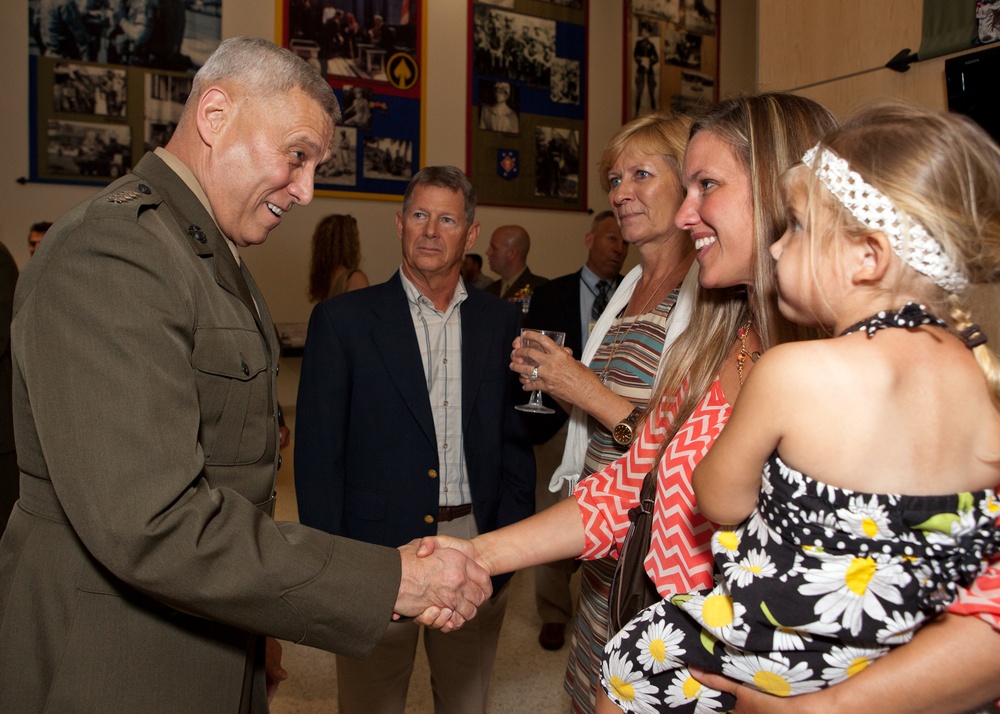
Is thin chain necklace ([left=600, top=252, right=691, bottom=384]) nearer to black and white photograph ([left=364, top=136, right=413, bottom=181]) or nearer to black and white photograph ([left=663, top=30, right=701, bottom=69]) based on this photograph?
black and white photograph ([left=364, top=136, right=413, bottom=181])

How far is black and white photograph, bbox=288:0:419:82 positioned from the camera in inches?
311

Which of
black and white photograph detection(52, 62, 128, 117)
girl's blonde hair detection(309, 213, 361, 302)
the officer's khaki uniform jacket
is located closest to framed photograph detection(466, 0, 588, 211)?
girl's blonde hair detection(309, 213, 361, 302)

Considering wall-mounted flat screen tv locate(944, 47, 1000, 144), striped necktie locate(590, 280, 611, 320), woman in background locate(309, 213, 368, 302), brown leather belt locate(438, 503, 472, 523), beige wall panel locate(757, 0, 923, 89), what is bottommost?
brown leather belt locate(438, 503, 472, 523)

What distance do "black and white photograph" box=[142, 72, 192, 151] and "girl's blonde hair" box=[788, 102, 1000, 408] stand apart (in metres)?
7.39

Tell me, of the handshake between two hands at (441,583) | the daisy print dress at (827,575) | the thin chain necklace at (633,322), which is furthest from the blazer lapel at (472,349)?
the daisy print dress at (827,575)

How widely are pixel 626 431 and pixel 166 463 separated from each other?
116cm

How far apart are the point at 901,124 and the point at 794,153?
400mm

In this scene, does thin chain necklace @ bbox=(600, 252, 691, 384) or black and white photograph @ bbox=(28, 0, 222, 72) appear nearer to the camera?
thin chain necklace @ bbox=(600, 252, 691, 384)

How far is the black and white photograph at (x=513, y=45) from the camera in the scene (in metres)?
8.91

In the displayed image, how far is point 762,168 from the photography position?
1515mm

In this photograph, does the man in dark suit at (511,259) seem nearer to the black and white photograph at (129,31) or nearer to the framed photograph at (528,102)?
the framed photograph at (528,102)

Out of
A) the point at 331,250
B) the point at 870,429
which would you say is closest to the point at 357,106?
the point at 331,250

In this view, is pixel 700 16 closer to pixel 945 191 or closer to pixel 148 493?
pixel 945 191

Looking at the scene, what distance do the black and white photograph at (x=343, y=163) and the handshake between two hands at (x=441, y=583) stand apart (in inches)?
268
